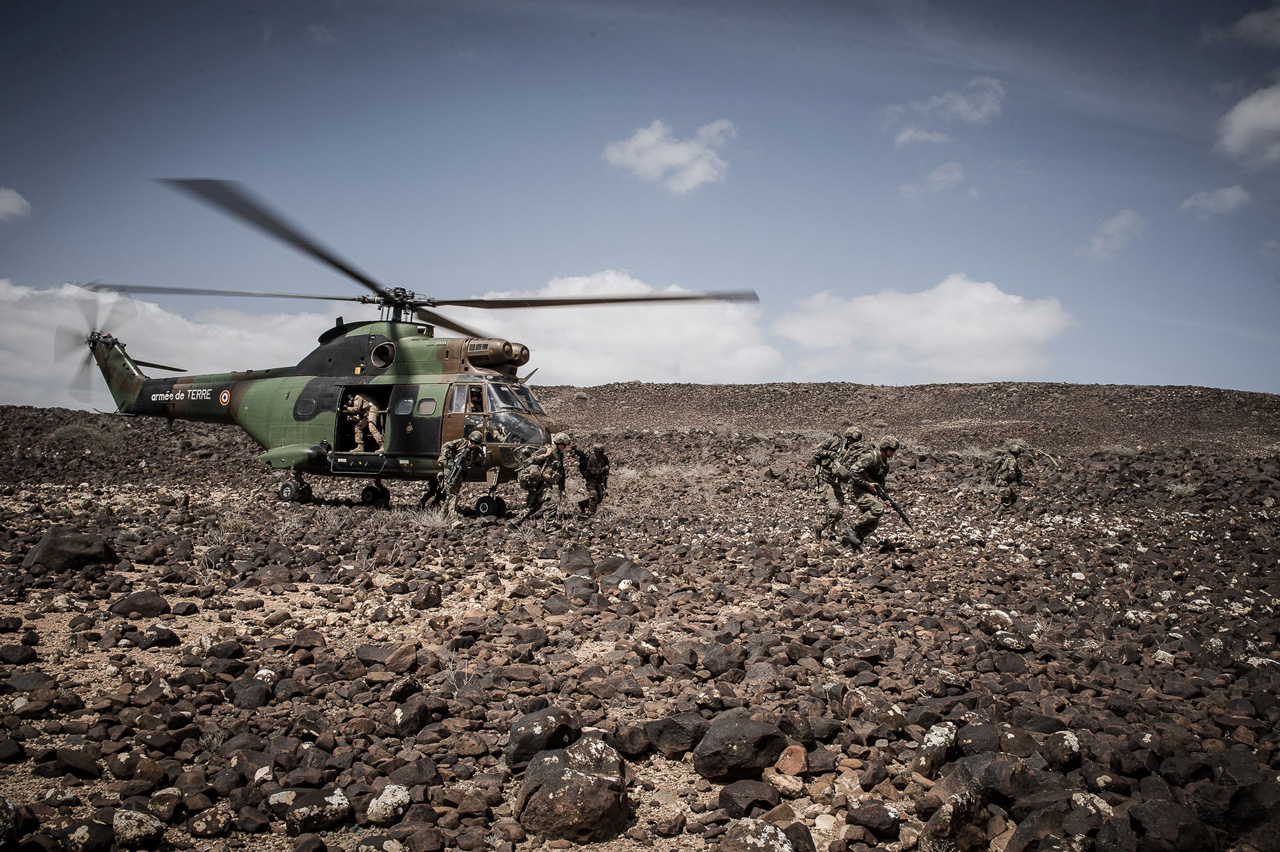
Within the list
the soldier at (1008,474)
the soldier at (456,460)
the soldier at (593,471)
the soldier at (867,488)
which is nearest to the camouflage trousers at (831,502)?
the soldier at (867,488)

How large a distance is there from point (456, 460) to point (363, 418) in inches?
96.8

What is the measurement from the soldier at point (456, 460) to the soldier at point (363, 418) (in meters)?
1.70

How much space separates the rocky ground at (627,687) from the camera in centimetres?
315

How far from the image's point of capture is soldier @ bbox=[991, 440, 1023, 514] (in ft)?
42.6

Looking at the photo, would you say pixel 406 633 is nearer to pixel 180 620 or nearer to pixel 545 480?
pixel 180 620

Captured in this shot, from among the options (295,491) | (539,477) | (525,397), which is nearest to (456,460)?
(539,477)

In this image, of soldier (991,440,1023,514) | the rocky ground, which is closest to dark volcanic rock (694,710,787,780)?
the rocky ground

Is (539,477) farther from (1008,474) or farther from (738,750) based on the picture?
(1008,474)

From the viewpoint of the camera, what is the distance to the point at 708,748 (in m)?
3.60

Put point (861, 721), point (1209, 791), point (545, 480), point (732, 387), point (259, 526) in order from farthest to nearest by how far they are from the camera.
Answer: point (732, 387) → point (545, 480) → point (259, 526) → point (861, 721) → point (1209, 791)

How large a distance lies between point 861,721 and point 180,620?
4946 millimetres

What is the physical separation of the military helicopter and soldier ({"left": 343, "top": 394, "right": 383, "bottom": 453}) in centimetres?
4

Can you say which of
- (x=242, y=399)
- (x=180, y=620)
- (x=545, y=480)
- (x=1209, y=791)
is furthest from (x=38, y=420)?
(x=1209, y=791)

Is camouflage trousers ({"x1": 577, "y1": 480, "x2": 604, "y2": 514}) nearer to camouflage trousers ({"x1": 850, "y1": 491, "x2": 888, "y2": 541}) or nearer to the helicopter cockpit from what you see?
the helicopter cockpit
